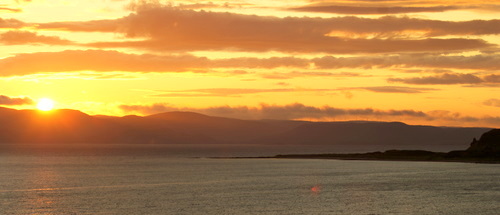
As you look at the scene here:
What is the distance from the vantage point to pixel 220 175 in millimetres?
153500

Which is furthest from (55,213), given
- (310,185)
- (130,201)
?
(310,185)

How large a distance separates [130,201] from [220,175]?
56.7 meters

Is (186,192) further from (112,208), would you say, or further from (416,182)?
(416,182)

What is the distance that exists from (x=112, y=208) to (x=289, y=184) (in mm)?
47835

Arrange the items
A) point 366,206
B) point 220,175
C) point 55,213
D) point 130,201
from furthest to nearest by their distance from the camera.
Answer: point 220,175
point 130,201
point 366,206
point 55,213

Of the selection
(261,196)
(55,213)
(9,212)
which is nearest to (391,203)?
(261,196)

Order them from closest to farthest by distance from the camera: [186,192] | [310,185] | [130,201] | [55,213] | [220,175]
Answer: [55,213]
[130,201]
[186,192]
[310,185]
[220,175]

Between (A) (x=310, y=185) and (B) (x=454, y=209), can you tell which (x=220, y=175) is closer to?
(A) (x=310, y=185)

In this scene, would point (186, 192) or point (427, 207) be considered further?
point (186, 192)

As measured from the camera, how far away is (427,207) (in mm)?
89125

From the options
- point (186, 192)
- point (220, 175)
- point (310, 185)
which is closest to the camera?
point (186, 192)

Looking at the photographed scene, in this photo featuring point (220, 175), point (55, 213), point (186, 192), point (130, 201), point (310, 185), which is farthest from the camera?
point (220, 175)

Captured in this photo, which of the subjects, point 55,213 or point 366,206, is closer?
point 55,213

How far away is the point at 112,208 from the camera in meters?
89.4
